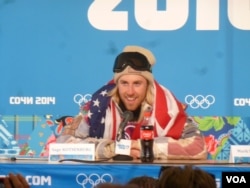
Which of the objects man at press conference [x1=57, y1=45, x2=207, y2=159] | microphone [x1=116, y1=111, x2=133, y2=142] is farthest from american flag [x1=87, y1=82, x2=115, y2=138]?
microphone [x1=116, y1=111, x2=133, y2=142]

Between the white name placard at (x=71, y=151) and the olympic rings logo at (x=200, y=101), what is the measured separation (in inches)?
31.8

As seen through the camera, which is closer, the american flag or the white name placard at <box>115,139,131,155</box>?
the white name placard at <box>115,139,131,155</box>

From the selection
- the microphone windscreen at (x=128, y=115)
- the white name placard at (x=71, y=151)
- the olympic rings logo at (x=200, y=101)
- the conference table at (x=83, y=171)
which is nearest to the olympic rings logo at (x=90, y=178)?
the conference table at (x=83, y=171)

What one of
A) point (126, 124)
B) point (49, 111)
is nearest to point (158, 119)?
point (126, 124)

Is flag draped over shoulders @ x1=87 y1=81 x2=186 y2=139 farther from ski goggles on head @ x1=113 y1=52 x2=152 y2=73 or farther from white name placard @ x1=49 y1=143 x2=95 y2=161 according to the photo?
white name placard @ x1=49 y1=143 x2=95 y2=161

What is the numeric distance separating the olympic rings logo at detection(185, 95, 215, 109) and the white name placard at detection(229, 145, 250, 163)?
0.37m

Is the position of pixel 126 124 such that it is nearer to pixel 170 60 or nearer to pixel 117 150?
pixel 117 150

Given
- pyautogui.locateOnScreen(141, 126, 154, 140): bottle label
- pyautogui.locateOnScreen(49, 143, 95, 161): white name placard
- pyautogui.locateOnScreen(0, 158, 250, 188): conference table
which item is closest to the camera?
pyautogui.locateOnScreen(0, 158, 250, 188): conference table

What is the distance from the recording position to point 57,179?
365 cm

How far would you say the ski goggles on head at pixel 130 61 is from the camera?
4285mm

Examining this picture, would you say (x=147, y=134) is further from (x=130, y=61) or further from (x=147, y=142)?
(x=130, y=61)

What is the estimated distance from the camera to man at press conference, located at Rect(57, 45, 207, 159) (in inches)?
166

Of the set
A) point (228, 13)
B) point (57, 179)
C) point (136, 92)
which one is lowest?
point (57, 179)

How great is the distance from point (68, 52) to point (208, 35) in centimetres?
107
